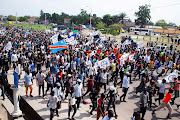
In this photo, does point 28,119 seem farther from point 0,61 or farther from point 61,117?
point 0,61

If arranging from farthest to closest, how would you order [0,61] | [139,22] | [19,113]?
[139,22] < [0,61] < [19,113]

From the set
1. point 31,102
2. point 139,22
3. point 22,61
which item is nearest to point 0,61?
point 22,61

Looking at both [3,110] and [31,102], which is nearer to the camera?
[3,110]

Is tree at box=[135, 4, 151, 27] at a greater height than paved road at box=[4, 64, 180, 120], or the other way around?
tree at box=[135, 4, 151, 27]

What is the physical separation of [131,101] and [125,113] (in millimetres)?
1482

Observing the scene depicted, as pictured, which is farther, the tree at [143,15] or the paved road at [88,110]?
the tree at [143,15]

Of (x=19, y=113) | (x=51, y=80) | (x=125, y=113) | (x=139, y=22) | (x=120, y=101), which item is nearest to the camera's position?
(x=19, y=113)

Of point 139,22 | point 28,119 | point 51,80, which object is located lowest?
point 28,119

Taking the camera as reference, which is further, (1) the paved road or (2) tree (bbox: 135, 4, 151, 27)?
(2) tree (bbox: 135, 4, 151, 27)

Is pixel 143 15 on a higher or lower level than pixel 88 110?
higher

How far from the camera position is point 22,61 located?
13.3 metres

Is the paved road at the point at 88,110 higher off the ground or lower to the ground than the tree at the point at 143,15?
lower

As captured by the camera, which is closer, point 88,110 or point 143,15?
point 88,110

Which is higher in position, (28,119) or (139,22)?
(139,22)
